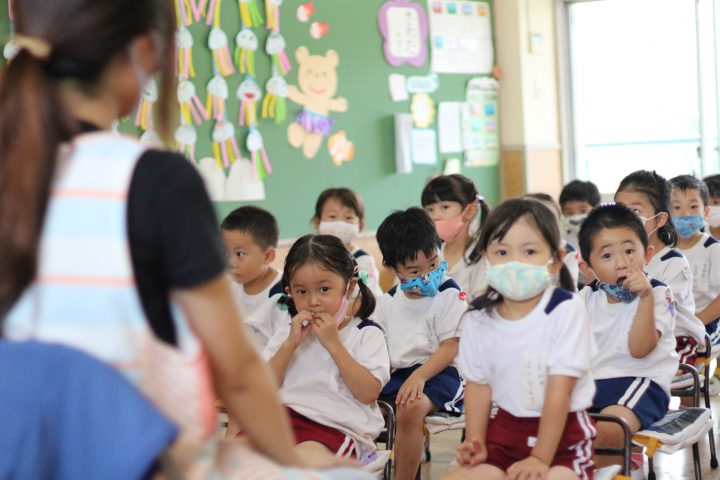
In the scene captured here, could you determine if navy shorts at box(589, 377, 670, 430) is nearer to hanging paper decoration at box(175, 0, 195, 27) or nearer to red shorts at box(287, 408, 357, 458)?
red shorts at box(287, 408, 357, 458)

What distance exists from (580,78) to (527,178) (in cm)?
119

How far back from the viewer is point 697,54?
8047 millimetres

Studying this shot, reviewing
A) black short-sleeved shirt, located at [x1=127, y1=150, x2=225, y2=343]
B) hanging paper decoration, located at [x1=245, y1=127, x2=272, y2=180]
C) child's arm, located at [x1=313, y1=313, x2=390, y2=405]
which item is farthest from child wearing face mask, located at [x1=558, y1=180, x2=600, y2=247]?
black short-sleeved shirt, located at [x1=127, y1=150, x2=225, y2=343]

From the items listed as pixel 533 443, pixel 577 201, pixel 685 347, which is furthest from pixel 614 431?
pixel 577 201

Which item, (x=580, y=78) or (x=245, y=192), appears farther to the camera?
(x=580, y=78)

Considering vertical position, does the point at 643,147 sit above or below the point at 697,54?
below

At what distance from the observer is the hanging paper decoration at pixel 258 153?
5953 mm

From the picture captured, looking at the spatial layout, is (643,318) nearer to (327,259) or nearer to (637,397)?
(637,397)

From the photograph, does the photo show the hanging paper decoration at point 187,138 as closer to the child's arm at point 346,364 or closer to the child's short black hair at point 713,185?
the child's short black hair at point 713,185

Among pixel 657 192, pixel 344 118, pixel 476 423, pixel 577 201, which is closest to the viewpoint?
pixel 476 423

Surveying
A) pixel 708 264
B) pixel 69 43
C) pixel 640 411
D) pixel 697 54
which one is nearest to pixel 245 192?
pixel 708 264

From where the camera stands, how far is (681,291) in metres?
3.38

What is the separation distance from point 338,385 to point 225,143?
10.9 ft

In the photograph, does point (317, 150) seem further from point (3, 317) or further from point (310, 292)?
point (3, 317)
